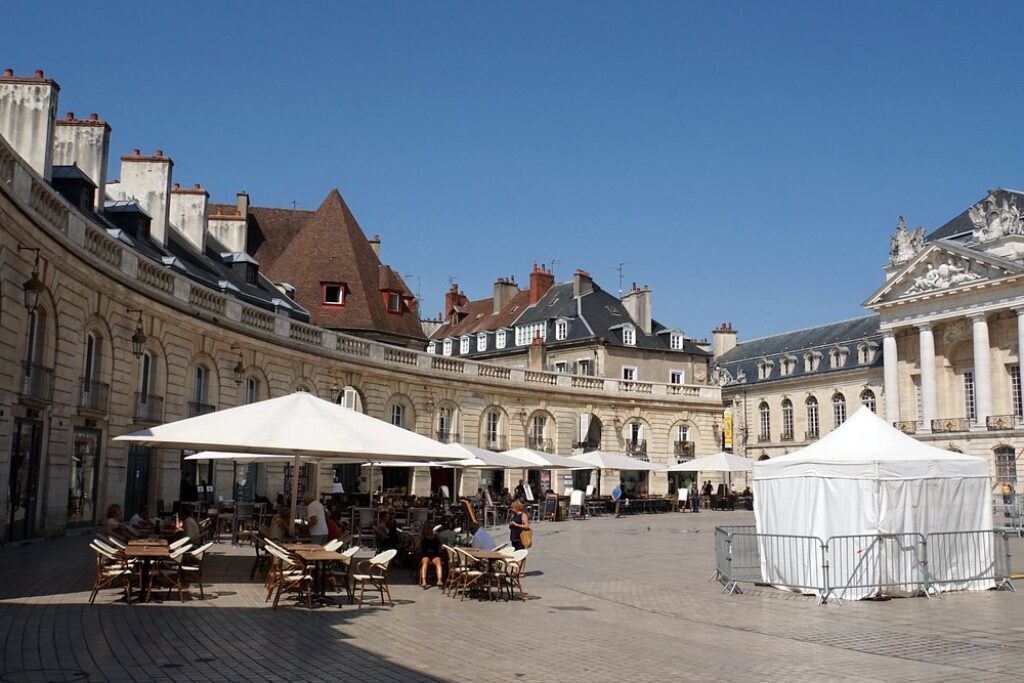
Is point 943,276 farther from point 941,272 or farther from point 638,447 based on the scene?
point 638,447

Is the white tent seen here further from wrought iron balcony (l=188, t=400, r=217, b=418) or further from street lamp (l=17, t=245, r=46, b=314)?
wrought iron balcony (l=188, t=400, r=217, b=418)

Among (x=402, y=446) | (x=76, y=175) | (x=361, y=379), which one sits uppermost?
(x=76, y=175)

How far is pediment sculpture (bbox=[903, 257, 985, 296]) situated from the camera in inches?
2297

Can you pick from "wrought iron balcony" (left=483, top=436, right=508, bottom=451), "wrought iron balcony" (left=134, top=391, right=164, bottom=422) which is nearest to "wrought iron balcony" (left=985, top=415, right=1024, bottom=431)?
"wrought iron balcony" (left=483, top=436, right=508, bottom=451)

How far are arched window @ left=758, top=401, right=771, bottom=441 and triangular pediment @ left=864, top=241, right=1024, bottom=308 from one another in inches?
502

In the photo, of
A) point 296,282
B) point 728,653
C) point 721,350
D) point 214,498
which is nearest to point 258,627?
point 728,653

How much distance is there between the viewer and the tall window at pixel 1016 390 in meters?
56.6

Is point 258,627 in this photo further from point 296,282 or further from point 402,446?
point 296,282

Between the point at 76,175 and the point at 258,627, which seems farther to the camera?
the point at 76,175

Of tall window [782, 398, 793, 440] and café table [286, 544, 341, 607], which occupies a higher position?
tall window [782, 398, 793, 440]

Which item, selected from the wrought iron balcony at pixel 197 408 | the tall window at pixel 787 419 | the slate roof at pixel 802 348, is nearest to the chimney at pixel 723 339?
the slate roof at pixel 802 348

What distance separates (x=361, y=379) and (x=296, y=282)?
26.7ft

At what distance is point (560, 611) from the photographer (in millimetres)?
12938

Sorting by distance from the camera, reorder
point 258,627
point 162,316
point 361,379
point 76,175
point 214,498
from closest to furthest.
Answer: point 258,627 → point 76,175 → point 162,316 → point 214,498 → point 361,379
